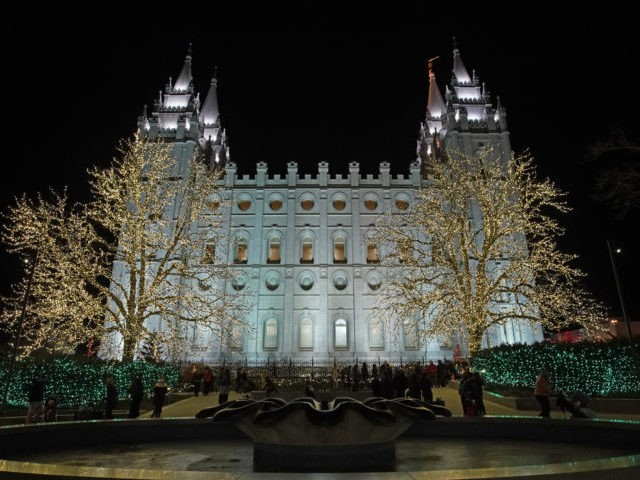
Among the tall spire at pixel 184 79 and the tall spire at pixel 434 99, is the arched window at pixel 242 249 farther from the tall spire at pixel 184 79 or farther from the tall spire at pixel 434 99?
the tall spire at pixel 434 99

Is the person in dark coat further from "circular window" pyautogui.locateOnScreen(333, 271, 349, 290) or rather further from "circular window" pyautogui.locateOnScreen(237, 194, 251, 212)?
"circular window" pyautogui.locateOnScreen(237, 194, 251, 212)

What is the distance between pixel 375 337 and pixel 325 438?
29.0 m

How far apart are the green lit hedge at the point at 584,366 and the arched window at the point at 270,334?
68.8ft

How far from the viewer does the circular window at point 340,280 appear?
117ft

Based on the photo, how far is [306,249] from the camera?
1484 inches

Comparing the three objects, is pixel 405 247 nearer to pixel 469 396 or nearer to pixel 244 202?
pixel 469 396

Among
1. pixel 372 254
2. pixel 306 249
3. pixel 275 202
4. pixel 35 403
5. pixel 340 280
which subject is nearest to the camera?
pixel 35 403

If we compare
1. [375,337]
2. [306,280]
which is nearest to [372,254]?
[306,280]

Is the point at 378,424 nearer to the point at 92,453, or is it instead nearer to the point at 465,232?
the point at 92,453

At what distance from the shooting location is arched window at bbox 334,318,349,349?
34125 millimetres

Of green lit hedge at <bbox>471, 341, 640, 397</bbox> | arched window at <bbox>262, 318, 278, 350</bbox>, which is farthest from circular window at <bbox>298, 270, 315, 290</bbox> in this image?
green lit hedge at <bbox>471, 341, 640, 397</bbox>

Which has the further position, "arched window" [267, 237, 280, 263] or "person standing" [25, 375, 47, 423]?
"arched window" [267, 237, 280, 263]

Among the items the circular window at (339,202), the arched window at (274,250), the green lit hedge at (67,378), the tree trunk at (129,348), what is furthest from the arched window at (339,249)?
the green lit hedge at (67,378)

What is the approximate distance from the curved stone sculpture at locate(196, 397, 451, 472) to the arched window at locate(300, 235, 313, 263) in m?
31.2
